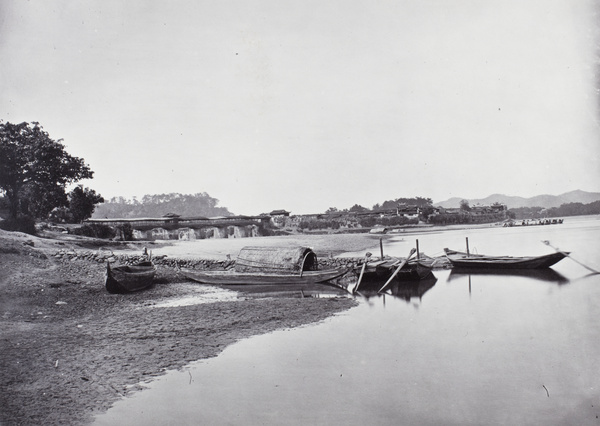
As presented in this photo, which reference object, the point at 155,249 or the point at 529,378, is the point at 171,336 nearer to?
the point at 529,378

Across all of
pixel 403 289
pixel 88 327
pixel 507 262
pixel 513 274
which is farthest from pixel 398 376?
pixel 507 262

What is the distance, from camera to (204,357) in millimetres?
6086

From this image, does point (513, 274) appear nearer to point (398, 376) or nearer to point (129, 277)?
point (398, 376)

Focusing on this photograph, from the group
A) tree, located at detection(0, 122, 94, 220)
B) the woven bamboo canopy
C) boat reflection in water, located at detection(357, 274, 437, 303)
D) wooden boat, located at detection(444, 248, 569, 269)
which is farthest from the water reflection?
wooden boat, located at detection(444, 248, 569, 269)

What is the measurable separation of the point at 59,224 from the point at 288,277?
7488 mm

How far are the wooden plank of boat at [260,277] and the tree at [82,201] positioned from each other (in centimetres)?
384

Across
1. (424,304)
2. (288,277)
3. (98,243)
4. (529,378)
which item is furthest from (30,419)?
(98,243)

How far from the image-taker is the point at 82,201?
11.2 metres

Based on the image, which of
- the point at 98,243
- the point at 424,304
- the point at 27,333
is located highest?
the point at 98,243

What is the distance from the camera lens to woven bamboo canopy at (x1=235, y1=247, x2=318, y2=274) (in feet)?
41.9

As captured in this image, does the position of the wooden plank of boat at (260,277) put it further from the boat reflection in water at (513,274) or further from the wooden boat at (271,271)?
the boat reflection in water at (513,274)

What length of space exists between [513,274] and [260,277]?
35.5 ft

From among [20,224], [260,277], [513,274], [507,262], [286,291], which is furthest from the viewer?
Answer: [507,262]

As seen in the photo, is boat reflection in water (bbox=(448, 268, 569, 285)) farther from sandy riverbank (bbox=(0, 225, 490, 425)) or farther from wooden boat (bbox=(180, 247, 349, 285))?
sandy riverbank (bbox=(0, 225, 490, 425))
